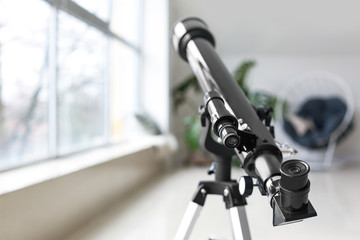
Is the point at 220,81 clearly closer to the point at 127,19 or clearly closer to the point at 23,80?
the point at 23,80

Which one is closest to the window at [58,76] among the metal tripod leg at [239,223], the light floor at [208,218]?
the light floor at [208,218]

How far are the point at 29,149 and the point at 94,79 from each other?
1.11 m

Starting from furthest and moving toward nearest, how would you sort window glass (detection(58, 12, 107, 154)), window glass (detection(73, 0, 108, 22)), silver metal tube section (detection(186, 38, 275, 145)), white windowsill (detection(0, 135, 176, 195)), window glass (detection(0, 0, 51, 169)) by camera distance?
window glass (detection(73, 0, 108, 22)) → window glass (detection(58, 12, 107, 154)) → window glass (detection(0, 0, 51, 169)) → white windowsill (detection(0, 135, 176, 195)) → silver metal tube section (detection(186, 38, 275, 145))

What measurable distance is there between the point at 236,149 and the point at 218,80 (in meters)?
0.27

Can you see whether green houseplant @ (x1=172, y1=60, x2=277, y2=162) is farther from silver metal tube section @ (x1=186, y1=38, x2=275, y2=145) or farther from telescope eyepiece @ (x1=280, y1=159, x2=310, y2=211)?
telescope eyepiece @ (x1=280, y1=159, x2=310, y2=211)

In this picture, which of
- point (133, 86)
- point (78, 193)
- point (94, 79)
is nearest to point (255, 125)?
point (78, 193)

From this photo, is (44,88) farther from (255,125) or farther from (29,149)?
(255,125)

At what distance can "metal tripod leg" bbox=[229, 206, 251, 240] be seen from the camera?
1141 millimetres

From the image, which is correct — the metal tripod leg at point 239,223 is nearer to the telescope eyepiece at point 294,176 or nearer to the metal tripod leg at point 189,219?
the metal tripod leg at point 189,219

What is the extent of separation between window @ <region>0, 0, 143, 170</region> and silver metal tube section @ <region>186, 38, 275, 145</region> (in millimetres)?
1156

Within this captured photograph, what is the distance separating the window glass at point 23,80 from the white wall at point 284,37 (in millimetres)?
2584

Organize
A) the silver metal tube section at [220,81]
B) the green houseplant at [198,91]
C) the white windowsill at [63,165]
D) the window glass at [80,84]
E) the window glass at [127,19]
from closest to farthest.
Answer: the silver metal tube section at [220,81]
the white windowsill at [63,165]
the window glass at [80,84]
the window glass at [127,19]
the green houseplant at [198,91]

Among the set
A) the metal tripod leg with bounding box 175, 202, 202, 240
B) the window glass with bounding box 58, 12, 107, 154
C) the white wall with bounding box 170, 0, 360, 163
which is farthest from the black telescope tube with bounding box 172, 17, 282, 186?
the white wall with bounding box 170, 0, 360, 163

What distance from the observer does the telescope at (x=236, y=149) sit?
76cm
